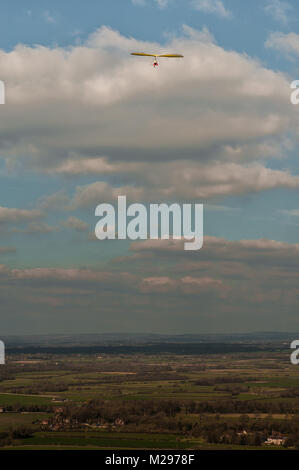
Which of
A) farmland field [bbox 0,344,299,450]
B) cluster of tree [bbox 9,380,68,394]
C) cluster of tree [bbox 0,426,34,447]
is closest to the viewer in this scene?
cluster of tree [bbox 0,426,34,447]

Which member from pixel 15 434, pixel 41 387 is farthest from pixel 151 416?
pixel 41 387

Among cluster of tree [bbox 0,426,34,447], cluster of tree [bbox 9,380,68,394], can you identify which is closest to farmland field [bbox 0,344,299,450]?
cluster of tree [bbox 0,426,34,447]

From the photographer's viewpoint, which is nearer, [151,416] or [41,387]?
[151,416]

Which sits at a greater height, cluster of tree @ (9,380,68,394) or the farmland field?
the farmland field

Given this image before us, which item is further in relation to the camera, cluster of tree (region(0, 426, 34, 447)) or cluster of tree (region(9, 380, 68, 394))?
cluster of tree (region(9, 380, 68, 394))

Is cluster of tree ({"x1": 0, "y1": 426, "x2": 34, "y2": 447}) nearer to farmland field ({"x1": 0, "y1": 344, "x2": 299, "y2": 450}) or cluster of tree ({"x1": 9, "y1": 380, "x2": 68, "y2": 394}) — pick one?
farmland field ({"x1": 0, "y1": 344, "x2": 299, "y2": 450})

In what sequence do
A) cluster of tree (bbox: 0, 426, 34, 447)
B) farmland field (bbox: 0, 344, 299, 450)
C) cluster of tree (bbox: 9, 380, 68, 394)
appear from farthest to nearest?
cluster of tree (bbox: 9, 380, 68, 394) → farmland field (bbox: 0, 344, 299, 450) → cluster of tree (bbox: 0, 426, 34, 447)

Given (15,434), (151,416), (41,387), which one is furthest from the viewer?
(41,387)

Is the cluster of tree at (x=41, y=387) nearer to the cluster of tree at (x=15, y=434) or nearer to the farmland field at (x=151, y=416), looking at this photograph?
the farmland field at (x=151, y=416)

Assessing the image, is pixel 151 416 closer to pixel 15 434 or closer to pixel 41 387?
pixel 15 434

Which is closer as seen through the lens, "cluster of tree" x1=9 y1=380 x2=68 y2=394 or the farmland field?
the farmland field

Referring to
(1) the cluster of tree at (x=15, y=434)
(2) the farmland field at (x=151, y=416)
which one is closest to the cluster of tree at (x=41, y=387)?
(2) the farmland field at (x=151, y=416)
